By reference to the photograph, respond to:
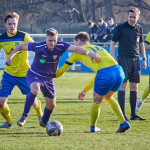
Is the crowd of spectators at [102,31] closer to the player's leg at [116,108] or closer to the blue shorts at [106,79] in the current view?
the player's leg at [116,108]

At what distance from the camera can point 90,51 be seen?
7098 millimetres

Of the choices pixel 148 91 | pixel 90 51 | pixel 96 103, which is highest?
pixel 90 51

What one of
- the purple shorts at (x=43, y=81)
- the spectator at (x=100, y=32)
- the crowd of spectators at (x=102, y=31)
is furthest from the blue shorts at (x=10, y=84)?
the spectator at (x=100, y=32)

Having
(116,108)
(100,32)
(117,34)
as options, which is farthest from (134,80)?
(100,32)

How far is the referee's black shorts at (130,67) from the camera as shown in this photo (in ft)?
28.8

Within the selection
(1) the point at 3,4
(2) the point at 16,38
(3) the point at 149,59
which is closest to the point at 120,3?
(1) the point at 3,4

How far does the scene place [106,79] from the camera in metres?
6.98

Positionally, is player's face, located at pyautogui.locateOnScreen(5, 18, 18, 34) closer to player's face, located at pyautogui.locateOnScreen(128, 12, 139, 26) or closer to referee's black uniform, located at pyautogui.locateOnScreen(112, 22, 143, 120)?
referee's black uniform, located at pyautogui.locateOnScreen(112, 22, 143, 120)

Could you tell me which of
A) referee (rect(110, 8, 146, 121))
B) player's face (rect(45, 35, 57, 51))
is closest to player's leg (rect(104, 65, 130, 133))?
player's face (rect(45, 35, 57, 51))

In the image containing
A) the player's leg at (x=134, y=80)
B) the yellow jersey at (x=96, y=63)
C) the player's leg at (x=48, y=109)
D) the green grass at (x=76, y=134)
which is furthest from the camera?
the player's leg at (x=134, y=80)

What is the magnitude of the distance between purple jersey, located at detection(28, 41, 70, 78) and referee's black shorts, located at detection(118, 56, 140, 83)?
181cm

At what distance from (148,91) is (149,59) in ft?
35.6

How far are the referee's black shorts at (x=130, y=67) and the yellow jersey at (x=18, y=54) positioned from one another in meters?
1.93

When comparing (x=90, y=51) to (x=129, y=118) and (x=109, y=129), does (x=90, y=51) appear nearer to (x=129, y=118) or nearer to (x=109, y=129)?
(x=109, y=129)
